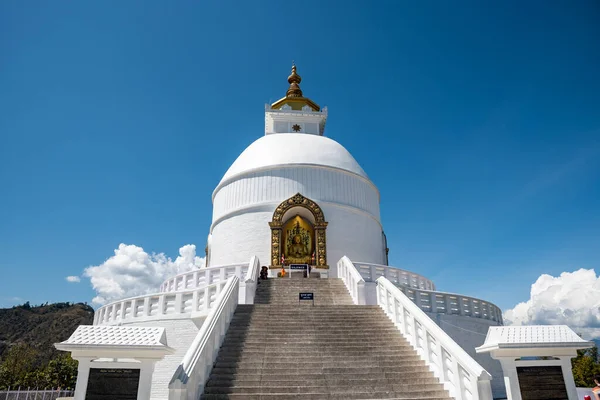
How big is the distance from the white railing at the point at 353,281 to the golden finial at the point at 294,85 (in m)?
18.7

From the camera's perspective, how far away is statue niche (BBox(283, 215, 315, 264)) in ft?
70.4

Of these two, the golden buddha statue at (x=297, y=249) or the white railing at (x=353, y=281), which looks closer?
the white railing at (x=353, y=281)

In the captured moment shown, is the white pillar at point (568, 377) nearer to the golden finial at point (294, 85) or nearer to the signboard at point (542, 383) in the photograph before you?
the signboard at point (542, 383)

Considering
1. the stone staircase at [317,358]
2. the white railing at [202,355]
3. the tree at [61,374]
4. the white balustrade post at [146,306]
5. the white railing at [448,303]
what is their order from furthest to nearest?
the tree at [61,374] < the white railing at [448,303] < the white balustrade post at [146,306] < the stone staircase at [317,358] < the white railing at [202,355]

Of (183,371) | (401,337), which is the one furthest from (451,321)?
(183,371)

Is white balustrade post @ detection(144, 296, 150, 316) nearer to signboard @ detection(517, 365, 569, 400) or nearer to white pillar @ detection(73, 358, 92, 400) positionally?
white pillar @ detection(73, 358, 92, 400)

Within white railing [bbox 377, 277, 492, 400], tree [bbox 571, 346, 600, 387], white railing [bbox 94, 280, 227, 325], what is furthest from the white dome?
tree [bbox 571, 346, 600, 387]

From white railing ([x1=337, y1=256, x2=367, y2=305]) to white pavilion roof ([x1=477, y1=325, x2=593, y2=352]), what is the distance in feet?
21.9

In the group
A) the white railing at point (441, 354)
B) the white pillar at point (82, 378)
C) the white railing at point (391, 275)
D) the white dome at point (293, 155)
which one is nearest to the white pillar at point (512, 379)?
the white railing at point (441, 354)

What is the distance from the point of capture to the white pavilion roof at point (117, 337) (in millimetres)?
6594

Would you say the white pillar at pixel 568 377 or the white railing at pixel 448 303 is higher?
the white railing at pixel 448 303

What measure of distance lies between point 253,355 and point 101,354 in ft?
12.5

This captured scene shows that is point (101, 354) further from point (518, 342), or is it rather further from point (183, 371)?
point (518, 342)

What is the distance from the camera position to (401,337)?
1095cm
